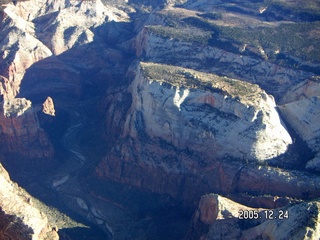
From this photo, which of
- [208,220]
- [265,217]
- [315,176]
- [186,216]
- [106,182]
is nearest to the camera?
[265,217]

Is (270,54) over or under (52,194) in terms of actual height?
over

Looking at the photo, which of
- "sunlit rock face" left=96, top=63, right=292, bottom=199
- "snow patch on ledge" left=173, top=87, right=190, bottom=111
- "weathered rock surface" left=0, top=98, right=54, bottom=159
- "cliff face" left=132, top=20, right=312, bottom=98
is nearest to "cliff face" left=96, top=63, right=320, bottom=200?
"sunlit rock face" left=96, top=63, right=292, bottom=199

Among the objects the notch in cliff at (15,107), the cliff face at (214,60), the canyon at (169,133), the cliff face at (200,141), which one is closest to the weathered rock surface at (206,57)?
the cliff face at (214,60)

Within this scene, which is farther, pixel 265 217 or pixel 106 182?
pixel 106 182

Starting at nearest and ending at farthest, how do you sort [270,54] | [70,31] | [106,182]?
[106,182]
[270,54]
[70,31]

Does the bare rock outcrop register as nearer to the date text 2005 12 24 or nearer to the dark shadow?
the date text 2005 12 24

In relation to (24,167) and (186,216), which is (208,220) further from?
(24,167)

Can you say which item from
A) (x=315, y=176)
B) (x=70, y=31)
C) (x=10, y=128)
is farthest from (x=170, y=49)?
(x=315, y=176)
